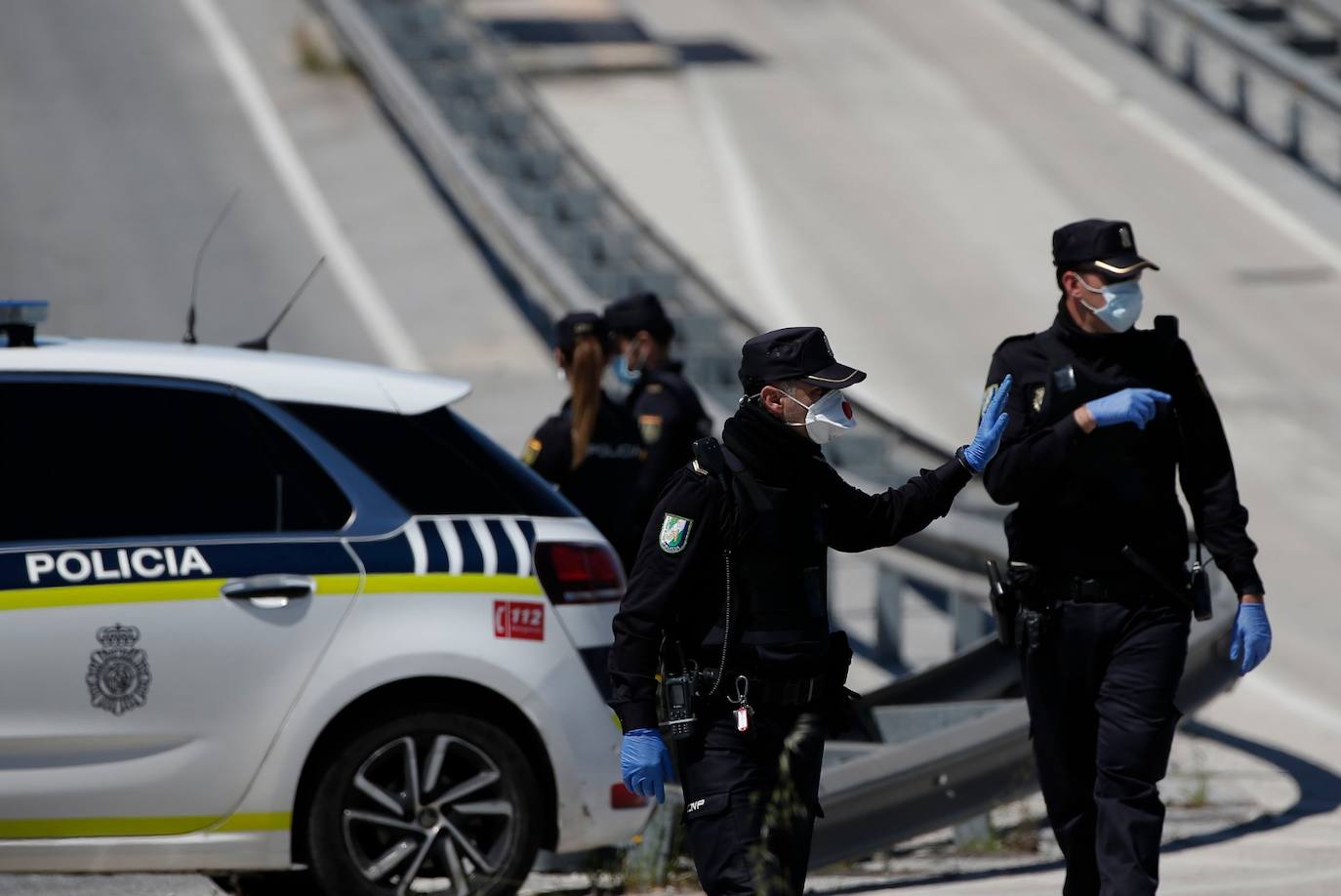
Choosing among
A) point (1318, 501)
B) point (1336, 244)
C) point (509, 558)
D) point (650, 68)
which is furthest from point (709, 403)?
point (650, 68)

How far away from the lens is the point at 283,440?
6.27m

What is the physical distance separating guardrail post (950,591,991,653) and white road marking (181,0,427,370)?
6.48 metres

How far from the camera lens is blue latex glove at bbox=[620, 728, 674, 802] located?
4.72 m

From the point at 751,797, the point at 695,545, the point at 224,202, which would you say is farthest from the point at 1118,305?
the point at 224,202

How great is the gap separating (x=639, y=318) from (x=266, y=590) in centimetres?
262

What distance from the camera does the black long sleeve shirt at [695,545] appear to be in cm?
479

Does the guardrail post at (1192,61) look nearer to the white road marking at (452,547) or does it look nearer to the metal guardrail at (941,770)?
the metal guardrail at (941,770)

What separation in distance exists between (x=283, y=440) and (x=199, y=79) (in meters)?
16.6

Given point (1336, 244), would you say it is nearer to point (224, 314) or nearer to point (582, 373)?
point (224, 314)

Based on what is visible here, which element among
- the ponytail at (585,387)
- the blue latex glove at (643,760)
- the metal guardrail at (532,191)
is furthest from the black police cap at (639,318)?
the metal guardrail at (532,191)

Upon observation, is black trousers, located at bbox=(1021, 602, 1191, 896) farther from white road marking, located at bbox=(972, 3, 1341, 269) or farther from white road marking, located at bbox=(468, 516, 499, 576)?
white road marking, located at bbox=(972, 3, 1341, 269)

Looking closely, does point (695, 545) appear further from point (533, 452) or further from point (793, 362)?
point (533, 452)

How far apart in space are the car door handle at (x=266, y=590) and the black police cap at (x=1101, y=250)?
2454 millimetres

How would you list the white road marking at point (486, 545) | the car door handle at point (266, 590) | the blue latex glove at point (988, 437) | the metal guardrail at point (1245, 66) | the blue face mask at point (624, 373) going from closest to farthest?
the blue latex glove at point (988, 437) → the car door handle at point (266, 590) → the white road marking at point (486, 545) → the blue face mask at point (624, 373) → the metal guardrail at point (1245, 66)
